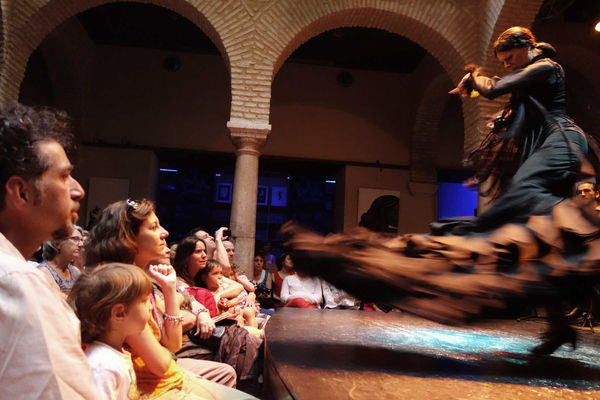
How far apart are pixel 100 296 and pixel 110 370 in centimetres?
25

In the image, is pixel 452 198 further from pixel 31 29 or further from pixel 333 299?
pixel 31 29

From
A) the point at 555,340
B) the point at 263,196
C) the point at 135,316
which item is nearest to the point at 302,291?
the point at 555,340

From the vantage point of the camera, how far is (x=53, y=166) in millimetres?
1264

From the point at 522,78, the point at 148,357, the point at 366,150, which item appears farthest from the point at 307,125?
the point at 148,357

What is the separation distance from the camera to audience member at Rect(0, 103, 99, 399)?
95 cm

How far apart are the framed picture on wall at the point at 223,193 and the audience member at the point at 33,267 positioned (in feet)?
40.0

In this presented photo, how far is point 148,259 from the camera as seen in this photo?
8.20 ft

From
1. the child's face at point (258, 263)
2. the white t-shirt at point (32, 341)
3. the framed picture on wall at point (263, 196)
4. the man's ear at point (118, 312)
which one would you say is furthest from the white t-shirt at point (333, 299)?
the framed picture on wall at point (263, 196)

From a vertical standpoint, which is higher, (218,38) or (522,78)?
(218,38)

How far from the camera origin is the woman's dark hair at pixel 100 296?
1723 millimetres

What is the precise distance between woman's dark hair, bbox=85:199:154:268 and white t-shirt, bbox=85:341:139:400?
2.19 feet

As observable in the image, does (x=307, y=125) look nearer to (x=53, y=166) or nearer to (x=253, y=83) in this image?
(x=253, y=83)

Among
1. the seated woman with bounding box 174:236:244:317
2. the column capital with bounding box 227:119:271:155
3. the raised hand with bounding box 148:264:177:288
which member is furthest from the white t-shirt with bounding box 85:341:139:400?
the column capital with bounding box 227:119:271:155

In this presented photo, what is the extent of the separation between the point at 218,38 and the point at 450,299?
7.04 metres
